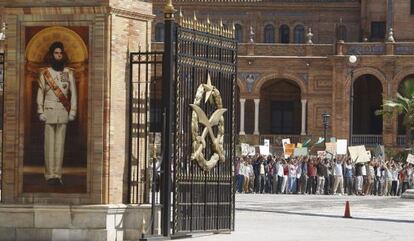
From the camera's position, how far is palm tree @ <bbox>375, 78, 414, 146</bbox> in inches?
2815

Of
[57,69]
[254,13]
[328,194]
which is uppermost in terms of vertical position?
[254,13]

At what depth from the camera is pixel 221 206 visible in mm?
22797

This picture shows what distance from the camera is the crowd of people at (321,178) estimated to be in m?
51.8

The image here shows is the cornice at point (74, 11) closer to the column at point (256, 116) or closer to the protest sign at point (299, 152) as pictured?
the protest sign at point (299, 152)

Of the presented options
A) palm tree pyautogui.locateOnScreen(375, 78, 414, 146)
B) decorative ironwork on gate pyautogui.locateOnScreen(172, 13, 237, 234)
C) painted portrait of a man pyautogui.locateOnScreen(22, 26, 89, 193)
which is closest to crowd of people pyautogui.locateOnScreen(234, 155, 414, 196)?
palm tree pyautogui.locateOnScreen(375, 78, 414, 146)

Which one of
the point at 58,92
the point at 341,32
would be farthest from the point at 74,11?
the point at 341,32

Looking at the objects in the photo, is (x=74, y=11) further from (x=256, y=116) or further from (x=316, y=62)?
(x=316, y=62)

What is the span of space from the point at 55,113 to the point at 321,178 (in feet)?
104

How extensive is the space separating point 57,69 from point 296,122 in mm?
62589

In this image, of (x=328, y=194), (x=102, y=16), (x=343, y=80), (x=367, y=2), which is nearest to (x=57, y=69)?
(x=102, y=16)

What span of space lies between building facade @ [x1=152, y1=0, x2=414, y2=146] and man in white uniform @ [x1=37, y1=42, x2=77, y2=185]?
174 feet

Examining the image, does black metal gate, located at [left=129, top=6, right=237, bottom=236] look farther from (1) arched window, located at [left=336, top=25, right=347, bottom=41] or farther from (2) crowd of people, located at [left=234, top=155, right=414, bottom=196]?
(1) arched window, located at [left=336, top=25, right=347, bottom=41]

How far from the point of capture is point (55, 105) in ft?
69.1

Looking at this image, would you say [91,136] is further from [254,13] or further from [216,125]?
[254,13]
